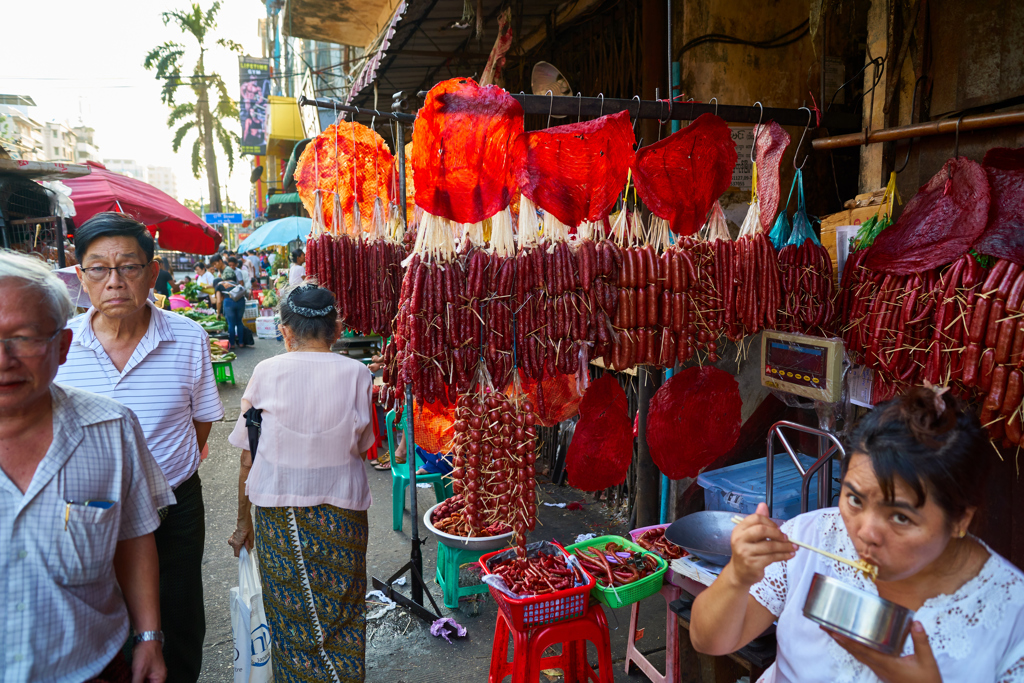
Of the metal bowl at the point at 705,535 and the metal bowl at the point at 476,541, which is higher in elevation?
the metal bowl at the point at 705,535

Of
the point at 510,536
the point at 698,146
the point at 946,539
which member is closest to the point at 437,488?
the point at 510,536

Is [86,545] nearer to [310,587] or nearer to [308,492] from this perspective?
[308,492]

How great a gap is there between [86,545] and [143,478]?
0.26 m

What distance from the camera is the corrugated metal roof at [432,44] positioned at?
5.01 meters

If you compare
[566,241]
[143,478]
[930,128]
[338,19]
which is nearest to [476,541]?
[566,241]

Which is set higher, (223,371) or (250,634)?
(250,634)

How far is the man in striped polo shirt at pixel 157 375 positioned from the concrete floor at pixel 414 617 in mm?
1085

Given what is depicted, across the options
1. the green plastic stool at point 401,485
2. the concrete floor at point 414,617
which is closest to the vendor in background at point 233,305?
the concrete floor at point 414,617

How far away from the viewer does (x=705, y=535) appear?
2773mm

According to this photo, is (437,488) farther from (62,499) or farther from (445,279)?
(62,499)

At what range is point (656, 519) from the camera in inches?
189

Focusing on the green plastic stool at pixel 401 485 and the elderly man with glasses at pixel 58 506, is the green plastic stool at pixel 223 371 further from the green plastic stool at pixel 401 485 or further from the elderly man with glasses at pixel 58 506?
the elderly man with glasses at pixel 58 506

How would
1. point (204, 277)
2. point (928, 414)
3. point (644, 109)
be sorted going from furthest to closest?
point (204, 277) → point (644, 109) → point (928, 414)

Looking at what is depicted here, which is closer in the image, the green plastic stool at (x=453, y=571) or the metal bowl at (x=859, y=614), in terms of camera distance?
the metal bowl at (x=859, y=614)
